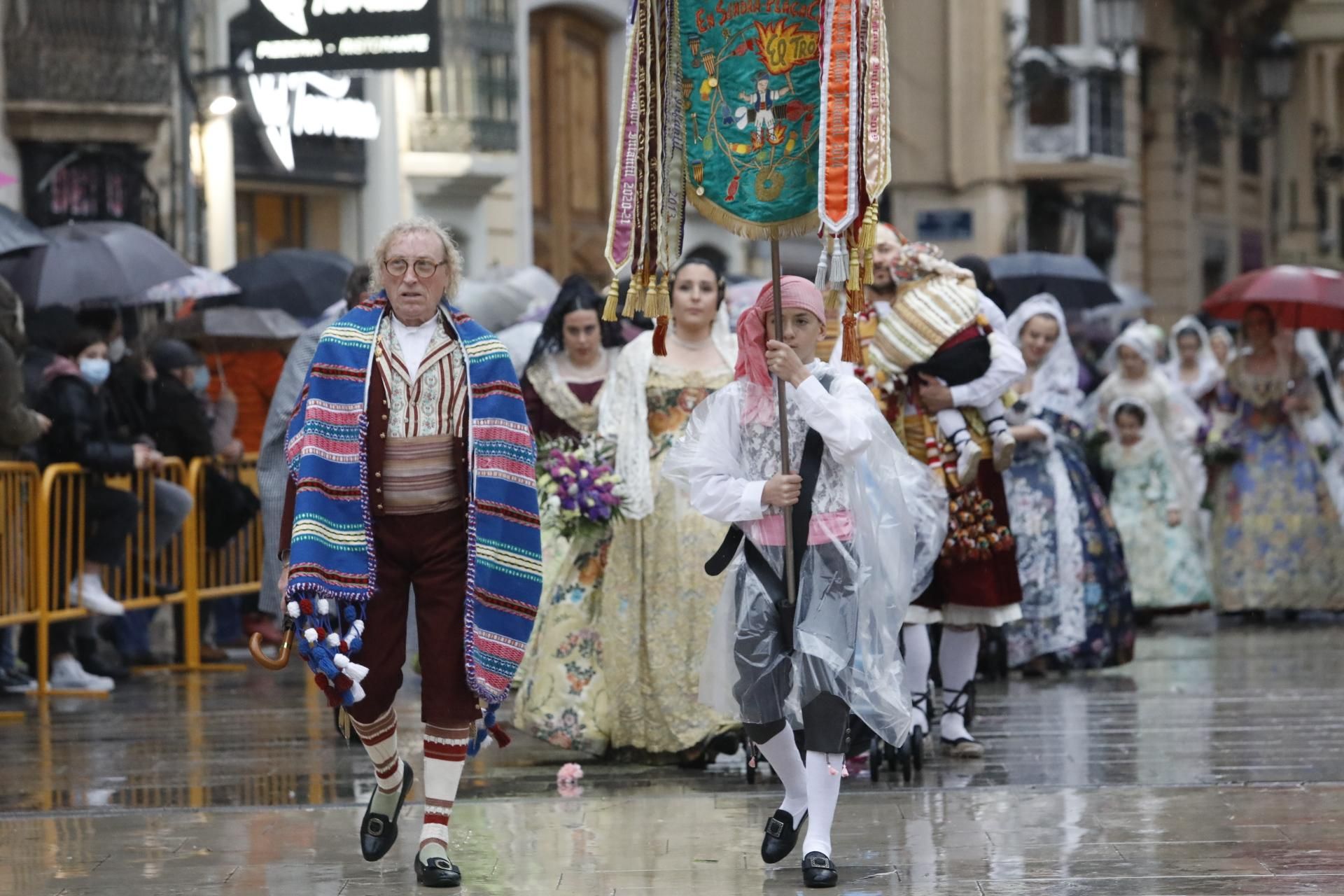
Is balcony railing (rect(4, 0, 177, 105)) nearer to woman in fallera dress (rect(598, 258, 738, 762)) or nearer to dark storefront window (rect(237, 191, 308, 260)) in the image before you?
dark storefront window (rect(237, 191, 308, 260))

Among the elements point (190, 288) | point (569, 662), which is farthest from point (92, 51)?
point (569, 662)

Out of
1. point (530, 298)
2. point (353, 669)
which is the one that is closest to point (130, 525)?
point (530, 298)

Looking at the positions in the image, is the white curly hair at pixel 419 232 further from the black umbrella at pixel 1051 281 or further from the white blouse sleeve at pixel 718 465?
the black umbrella at pixel 1051 281

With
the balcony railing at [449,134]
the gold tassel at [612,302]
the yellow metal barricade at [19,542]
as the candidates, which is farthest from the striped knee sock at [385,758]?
the balcony railing at [449,134]

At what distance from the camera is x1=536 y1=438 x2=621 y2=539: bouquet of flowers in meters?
9.49

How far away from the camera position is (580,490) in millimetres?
9492

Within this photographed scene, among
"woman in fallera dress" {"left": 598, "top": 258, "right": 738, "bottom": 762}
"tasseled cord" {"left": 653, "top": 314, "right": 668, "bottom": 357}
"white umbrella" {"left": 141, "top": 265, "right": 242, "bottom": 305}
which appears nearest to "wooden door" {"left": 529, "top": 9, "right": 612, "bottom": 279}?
"white umbrella" {"left": 141, "top": 265, "right": 242, "bottom": 305}

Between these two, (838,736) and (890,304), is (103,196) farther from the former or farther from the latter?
(838,736)

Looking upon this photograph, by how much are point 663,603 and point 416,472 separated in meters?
2.43

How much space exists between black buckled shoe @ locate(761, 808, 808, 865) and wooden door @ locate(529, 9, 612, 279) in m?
20.1

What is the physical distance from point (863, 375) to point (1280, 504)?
7.69 metres

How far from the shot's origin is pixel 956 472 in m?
9.55

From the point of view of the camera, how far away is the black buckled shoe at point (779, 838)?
7328 mm

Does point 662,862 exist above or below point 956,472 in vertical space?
below
